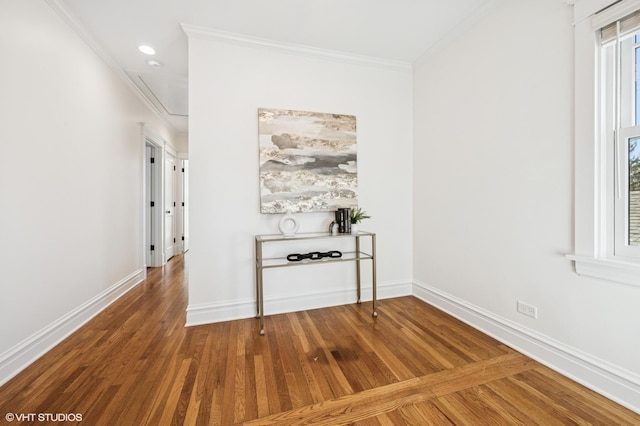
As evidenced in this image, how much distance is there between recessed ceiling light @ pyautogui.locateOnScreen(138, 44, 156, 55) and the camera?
102 inches

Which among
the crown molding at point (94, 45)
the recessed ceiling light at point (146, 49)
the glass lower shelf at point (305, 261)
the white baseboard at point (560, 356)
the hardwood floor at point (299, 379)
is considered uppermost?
the recessed ceiling light at point (146, 49)

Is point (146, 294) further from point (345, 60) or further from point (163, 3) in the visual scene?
point (345, 60)

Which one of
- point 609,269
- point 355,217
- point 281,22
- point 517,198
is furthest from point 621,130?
point 281,22

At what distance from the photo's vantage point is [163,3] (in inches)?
79.7

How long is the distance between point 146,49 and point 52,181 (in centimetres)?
158

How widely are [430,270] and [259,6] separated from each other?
290 centimetres

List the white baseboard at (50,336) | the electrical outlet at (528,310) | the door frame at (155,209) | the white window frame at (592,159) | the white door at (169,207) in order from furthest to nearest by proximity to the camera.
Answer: the white door at (169,207), the door frame at (155,209), the electrical outlet at (528,310), the white baseboard at (50,336), the white window frame at (592,159)

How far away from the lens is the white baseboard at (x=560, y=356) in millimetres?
1374

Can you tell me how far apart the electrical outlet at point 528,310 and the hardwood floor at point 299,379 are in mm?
304

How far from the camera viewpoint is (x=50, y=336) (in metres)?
1.93

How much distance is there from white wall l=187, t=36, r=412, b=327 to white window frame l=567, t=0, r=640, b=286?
1.57 meters

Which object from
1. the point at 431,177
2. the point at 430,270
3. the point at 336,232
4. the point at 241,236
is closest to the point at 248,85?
the point at 241,236

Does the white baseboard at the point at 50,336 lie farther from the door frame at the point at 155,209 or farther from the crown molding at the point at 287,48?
the crown molding at the point at 287,48

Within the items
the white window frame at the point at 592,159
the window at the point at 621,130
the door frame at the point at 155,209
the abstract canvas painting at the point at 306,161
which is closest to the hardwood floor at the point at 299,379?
the white window frame at the point at 592,159
